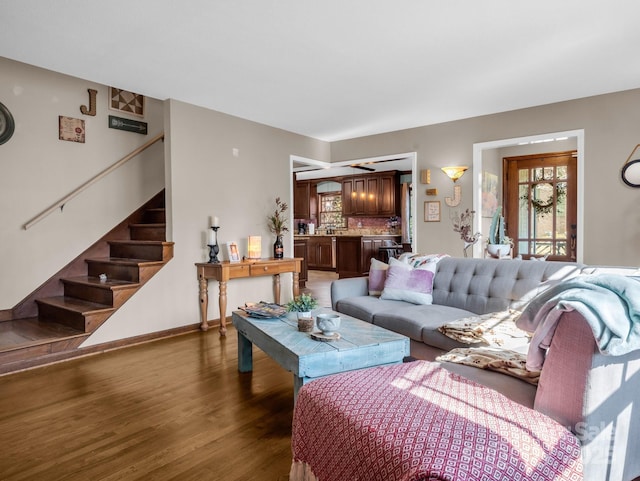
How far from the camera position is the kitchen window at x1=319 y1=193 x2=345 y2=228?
35.3 feet

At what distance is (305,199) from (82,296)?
7.48 meters

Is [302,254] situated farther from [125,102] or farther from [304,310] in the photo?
[304,310]

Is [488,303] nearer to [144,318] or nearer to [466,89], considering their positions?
[466,89]

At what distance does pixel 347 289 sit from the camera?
12.5ft

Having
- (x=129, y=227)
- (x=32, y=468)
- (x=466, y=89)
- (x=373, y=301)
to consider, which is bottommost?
(x=32, y=468)

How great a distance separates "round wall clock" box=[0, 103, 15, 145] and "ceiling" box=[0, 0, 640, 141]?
0.90m

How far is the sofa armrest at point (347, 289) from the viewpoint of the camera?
12.3 feet

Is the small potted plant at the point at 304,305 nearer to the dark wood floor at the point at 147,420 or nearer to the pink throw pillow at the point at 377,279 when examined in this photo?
the dark wood floor at the point at 147,420

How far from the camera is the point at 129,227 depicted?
4898 mm

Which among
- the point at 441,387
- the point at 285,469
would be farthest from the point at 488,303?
the point at 285,469

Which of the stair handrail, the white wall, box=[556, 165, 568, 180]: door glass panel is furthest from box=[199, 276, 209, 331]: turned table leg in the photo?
box=[556, 165, 568, 180]: door glass panel

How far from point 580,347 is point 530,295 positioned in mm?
1712

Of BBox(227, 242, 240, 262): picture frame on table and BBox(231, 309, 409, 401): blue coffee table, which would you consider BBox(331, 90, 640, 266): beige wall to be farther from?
BBox(231, 309, 409, 401): blue coffee table

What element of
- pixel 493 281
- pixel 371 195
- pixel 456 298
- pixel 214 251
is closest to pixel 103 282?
pixel 214 251
